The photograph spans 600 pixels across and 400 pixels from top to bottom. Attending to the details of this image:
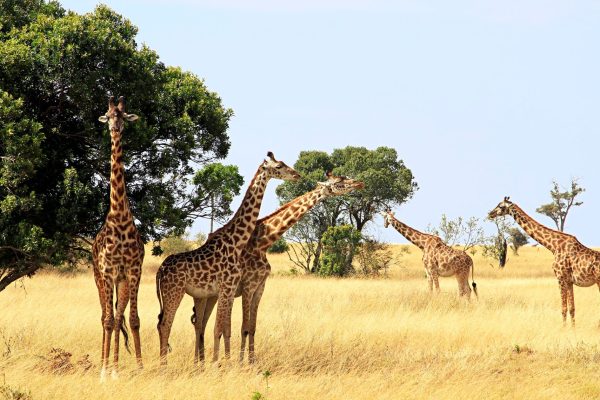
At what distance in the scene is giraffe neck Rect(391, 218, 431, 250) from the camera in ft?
86.3

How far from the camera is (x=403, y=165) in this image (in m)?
57.1

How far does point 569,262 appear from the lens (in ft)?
66.7

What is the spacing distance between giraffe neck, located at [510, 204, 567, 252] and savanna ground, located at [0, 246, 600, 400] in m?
1.92

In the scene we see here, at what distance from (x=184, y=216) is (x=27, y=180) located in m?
3.34

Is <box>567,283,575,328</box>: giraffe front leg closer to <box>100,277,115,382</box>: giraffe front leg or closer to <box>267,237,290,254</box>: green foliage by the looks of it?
<box>100,277,115,382</box>: giraffe front leg

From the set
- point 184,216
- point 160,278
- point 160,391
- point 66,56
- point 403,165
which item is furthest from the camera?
point 403,165

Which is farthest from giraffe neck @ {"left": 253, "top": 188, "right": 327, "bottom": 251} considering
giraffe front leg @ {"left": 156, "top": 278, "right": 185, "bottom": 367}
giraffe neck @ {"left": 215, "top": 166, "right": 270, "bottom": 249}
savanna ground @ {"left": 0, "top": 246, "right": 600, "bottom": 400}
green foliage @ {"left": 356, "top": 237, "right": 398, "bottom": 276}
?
green foliage @ {"left": 356, "top": 237, "right": 398, "bottom": 276}

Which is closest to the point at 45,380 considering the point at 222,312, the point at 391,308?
the point at 222,312

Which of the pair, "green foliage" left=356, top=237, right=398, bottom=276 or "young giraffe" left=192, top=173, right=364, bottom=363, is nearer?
"young giraffe" left=192, top=173, right=364, bottom=363

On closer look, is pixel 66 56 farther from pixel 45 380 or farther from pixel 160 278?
pixel 45 380

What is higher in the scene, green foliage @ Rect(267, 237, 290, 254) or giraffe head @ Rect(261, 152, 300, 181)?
giraffe head @ Rect(261, 152, 300, 181)

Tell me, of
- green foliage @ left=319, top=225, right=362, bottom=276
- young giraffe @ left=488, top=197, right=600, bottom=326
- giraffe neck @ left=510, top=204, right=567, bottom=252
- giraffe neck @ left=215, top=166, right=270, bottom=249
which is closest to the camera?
giraffe neck @ left=215, top=166, right=270, bottom=249

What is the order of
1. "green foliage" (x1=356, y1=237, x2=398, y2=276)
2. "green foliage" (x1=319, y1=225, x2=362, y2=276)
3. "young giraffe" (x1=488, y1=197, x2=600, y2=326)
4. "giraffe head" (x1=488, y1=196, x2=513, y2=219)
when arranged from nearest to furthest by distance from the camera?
"young giraffe" (x1=488, y1=197, x2=600, y2=326) < "giraffe head" (x1=488, y1=196, x2=513, y2=219) < "green foliage" (x1=319, y1=225, x2=362, y2=276) < "green foliage" (x1=356, y1=237, x2=398, y2=276)

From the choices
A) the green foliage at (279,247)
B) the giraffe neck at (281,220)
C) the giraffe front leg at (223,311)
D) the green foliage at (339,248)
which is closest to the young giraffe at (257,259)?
the giraffe neck at (281,220)
